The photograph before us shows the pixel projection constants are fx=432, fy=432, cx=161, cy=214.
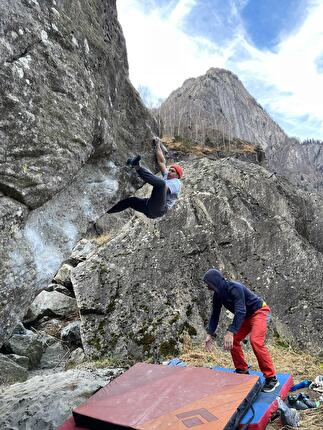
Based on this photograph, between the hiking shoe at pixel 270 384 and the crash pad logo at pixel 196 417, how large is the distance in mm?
2034

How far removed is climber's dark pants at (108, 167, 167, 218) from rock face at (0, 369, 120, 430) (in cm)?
278

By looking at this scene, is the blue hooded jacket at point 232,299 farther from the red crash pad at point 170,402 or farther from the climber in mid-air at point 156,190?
the climber in mid-air at point 156,190

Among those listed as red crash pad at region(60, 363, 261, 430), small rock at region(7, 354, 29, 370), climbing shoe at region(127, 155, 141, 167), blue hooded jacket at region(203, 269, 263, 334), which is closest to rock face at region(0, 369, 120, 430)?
red crash pad at region(60, 363, 261, 430)

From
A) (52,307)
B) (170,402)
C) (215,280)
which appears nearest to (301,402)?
(215,280)

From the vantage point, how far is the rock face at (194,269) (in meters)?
9.63

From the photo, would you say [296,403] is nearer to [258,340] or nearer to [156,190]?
[258,340]

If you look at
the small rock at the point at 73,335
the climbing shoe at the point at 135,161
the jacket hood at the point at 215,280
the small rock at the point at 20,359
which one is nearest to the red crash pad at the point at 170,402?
the jacket hood at the point at 215,280

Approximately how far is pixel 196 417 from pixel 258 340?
2629 mm

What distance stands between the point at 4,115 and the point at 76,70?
1.51 m

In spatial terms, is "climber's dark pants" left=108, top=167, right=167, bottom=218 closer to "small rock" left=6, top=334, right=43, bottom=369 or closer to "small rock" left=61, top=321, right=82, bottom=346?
"small rock" left=61, top=321, right=82, bottom=346

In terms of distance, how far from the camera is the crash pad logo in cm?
413

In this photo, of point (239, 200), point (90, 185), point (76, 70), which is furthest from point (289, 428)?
point (239, 200)

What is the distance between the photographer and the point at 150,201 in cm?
760

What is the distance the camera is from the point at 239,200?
12.4 m
